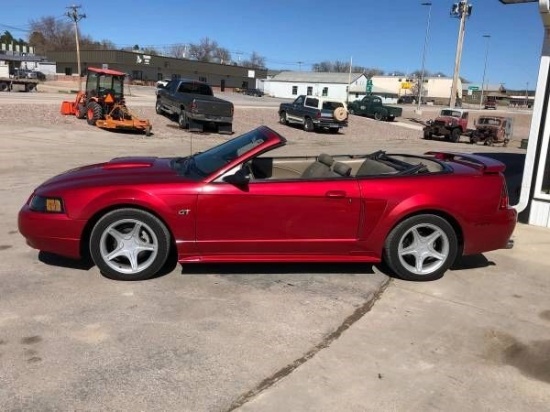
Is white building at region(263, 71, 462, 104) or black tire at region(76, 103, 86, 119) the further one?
white building at region(263, 71, 462, 104)

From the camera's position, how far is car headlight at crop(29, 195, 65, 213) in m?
4.70

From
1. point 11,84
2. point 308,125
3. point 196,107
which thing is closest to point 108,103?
point 196,107

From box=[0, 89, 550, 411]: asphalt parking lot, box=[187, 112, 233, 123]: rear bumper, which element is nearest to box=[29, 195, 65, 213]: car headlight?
box=[0, 89, 550, 411]: asphalt parking lot

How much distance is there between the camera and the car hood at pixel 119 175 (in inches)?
189

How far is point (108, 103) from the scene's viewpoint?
21.0 m

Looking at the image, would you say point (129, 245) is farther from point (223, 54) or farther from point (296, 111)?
point (223, 54)

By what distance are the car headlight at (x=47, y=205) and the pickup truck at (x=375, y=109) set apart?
40465mm

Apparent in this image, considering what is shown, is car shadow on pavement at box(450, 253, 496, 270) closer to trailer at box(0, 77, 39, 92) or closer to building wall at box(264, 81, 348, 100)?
trailer at box(0, 77, 39, 92)

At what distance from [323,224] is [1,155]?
1111 cm

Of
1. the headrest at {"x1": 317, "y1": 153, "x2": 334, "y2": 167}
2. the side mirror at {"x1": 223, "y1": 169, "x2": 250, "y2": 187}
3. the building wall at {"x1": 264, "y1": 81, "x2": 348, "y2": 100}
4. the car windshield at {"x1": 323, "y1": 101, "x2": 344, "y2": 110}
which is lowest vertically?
the side mirror at {"x1": 223, "y1": 169, "x2": 250, "y2": 187}

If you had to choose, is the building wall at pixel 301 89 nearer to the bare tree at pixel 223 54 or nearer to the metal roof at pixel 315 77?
the metal roof at pixel 315 77

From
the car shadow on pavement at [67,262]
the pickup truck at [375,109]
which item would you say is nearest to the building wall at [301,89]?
the pickup truck at [375,109]

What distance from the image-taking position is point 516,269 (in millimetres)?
5859

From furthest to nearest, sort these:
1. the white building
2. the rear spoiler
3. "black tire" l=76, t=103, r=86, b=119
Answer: the white building
"black tire" l=76, t=103, r=86, b=119
the rear spoiler
